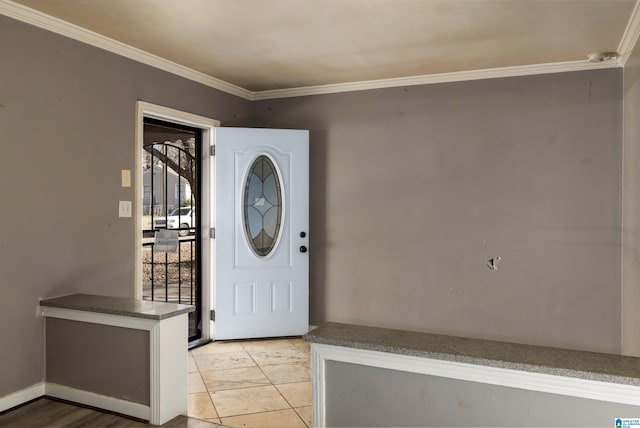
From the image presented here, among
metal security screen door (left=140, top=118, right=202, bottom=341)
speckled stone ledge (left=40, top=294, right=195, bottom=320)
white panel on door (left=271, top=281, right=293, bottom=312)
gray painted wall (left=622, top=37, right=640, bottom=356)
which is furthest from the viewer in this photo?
white panel on door (left=271, top=281, right=293, bottom=312)

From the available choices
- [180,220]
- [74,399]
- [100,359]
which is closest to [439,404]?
[100,359]

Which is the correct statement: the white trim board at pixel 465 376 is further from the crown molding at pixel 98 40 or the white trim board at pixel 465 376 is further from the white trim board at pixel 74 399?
the crown molding at pixel 98 40

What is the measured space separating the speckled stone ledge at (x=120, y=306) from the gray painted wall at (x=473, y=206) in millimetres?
2126

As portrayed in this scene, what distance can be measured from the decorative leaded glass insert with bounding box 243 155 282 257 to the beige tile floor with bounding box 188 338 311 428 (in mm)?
924

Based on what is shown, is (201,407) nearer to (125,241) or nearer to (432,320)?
(125,241)

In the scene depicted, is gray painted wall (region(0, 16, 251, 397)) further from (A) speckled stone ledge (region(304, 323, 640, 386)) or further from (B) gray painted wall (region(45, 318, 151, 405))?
(A) speckled stone ledge (region(304, 323, 640, 386))

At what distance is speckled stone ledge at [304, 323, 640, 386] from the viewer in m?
1.50

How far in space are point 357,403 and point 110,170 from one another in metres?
2.46

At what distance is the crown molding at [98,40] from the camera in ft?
8.95

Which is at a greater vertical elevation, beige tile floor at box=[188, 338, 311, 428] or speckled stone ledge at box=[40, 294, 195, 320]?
speckled stone ledge at box=[40, 294, 195, 320]

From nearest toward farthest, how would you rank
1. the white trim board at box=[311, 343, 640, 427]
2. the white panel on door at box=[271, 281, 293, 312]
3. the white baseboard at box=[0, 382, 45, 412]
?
the white trim board at box=[311, 343, 640, 427], the white baseboard at box=[0, 382, 45, 412], the white panel on door at box=[271, 281, 293, 312]

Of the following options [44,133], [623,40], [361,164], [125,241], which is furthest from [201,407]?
[623,40]

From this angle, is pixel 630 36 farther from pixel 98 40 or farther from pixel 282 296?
pixel 98 40

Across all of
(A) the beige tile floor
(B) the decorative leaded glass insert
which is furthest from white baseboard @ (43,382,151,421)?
(B) the decorative leaded glass insert
